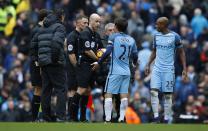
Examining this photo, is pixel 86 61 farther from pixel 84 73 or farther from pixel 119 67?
pixel 119 67

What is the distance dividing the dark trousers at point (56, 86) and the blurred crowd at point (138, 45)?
6.28 meters

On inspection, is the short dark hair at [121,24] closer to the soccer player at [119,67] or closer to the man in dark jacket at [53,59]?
the soccer player at [119,67]

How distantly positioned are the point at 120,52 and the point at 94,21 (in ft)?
3.18

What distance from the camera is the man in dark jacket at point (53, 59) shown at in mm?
22641

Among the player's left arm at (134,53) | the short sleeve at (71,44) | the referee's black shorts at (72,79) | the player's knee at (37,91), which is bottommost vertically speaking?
the player's knee at (37,91)

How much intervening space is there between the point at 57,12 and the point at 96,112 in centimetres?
785

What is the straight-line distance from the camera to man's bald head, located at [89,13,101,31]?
76.1ft

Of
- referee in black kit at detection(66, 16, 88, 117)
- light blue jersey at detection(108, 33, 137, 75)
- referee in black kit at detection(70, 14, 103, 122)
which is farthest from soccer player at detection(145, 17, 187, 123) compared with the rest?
referee in black kit at detection(66, 16, 88, 117)

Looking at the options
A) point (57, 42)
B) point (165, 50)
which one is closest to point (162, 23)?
point (165, 50)

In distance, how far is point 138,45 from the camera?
3331 cm

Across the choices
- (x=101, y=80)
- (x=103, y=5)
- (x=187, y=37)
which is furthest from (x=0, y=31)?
(x=101, y=80)

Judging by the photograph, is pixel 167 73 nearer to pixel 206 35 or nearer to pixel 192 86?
pixel 192 86

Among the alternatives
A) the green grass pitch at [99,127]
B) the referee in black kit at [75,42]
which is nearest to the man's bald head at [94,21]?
the referee in black kit at [75,42]

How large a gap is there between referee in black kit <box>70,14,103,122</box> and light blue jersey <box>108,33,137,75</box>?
0.57m
